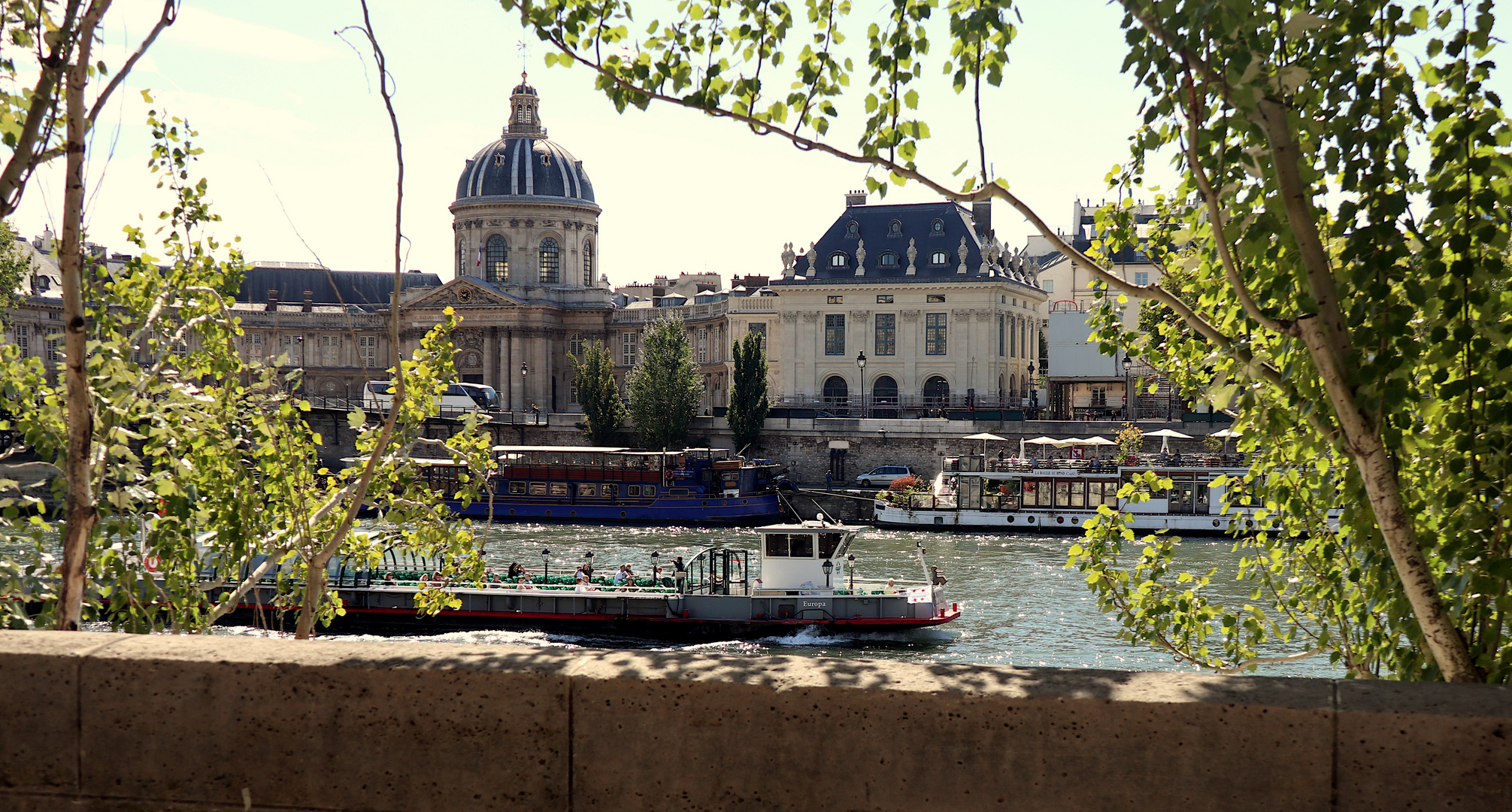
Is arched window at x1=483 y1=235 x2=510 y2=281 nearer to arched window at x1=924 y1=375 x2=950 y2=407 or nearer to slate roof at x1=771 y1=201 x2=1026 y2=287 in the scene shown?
slate roof at x1=771 y1=201 x2=1026 y2=287

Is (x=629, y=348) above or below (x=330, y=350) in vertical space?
below

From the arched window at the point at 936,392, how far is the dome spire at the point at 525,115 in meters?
41.4

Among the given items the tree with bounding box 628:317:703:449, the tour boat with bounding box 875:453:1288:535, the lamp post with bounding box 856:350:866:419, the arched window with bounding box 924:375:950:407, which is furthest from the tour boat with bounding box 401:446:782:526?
the arched window with bounding box 924:375:950:407

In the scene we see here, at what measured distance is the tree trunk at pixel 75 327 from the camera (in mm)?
5203

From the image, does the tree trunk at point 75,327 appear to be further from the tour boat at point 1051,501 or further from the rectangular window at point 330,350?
the rectangular window at point 330,350

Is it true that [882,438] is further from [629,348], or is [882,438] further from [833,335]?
[629,348]

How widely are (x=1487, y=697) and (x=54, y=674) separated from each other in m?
3.84

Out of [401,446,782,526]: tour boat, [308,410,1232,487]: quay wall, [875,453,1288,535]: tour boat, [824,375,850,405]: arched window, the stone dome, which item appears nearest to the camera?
[875,453,1288,535]: tour boat

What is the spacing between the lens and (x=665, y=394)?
6206cm

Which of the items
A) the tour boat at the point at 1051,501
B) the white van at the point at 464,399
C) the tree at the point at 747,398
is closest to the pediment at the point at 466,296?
the white van at the point at 464,399

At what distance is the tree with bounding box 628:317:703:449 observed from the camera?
203 feet

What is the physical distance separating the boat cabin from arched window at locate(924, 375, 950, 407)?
135 ft

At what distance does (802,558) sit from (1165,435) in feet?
89.5

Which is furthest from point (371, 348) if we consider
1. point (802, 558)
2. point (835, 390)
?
point (802, 558)
